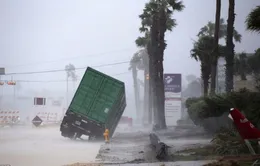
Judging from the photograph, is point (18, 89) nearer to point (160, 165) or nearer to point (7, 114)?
point (7, 114)

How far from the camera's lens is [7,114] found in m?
39.0

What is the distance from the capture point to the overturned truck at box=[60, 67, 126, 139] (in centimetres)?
2294

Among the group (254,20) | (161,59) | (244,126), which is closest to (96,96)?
(161,59)

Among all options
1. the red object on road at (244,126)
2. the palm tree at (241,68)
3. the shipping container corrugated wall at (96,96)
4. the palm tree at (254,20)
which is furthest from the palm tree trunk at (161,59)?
the red object on road at (244,126)

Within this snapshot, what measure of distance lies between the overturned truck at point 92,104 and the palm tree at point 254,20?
11540 mm

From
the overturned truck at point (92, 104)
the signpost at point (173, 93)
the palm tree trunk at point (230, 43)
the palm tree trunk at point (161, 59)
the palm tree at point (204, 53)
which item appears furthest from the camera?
the signpost at point (173, 93)

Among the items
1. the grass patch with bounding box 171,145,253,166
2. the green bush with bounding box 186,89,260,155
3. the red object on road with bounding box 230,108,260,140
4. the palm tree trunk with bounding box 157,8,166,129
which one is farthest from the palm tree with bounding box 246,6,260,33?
the palm tree trunk with bounding box 157,8,166,129

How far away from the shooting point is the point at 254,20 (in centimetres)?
1237

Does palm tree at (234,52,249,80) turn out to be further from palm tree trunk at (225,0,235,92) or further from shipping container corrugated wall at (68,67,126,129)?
shipping container corrugated wall at (68,67,126,129)

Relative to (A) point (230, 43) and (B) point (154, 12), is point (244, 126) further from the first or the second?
(B) point (154, 12)

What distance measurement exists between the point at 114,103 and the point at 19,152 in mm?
7756

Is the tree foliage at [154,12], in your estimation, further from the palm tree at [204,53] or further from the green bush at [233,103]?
the green bush at [233,103]

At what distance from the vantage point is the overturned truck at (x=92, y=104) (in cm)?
2294

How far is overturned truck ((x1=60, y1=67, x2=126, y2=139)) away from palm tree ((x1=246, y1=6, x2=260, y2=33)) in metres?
11.5
